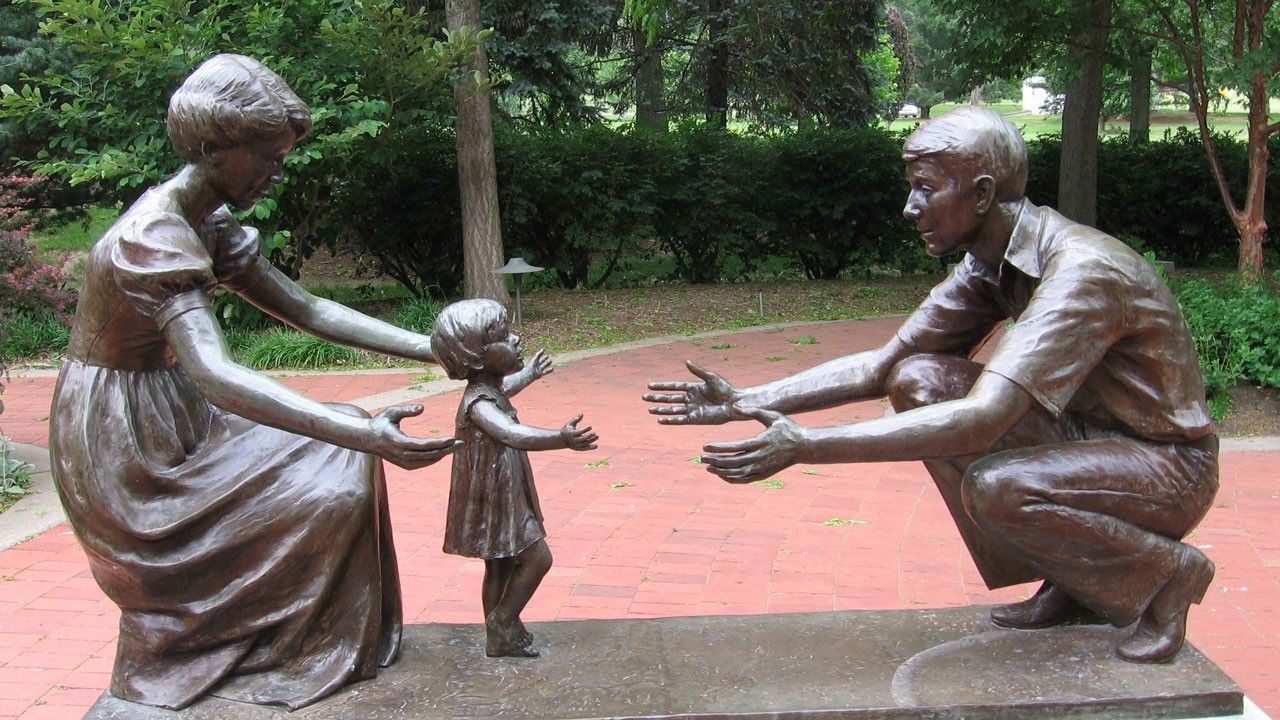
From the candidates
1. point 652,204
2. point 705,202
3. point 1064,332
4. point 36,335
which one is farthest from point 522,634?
point 705,202

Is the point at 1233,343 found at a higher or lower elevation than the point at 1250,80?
lower

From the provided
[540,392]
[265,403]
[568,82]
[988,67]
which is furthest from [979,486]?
[568,82]

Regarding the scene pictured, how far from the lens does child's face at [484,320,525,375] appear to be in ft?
10.3

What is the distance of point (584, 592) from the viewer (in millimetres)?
4949

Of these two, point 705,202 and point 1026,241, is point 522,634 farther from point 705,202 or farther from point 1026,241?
point 705,202

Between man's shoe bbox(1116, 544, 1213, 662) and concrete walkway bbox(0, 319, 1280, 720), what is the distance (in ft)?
2.83

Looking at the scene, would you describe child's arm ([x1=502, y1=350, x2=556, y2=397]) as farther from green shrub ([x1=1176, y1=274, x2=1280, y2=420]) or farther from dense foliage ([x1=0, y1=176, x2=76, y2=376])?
green shrub ([x1=1176, y1=274, x2=1280, y2=420])

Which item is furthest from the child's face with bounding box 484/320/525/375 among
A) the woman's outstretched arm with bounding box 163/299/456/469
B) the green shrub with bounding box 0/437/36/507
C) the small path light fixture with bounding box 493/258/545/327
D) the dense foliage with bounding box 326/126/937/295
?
the dense foliage with bounding box 326/126/937/295

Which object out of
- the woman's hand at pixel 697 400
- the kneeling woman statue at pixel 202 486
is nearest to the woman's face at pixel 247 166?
the kneeling woman statue at pixel 202 486

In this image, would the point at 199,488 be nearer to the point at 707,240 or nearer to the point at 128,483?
the point at 128,483

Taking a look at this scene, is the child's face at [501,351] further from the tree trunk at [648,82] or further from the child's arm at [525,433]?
the tree trunk at [648,82]

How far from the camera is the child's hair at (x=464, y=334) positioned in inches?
123

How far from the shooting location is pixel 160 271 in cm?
296

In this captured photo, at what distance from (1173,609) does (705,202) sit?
11.5m
